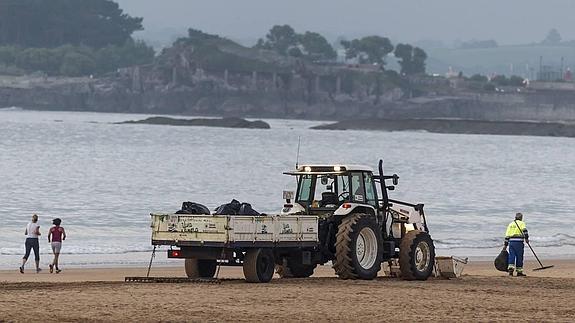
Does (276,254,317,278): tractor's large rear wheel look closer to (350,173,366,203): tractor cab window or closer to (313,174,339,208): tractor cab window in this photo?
(313,174,339,208): tractor cab window

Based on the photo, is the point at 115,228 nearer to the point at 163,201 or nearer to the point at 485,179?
the point at 163,201

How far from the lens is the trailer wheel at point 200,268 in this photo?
77.3ft

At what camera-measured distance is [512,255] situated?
2769cm

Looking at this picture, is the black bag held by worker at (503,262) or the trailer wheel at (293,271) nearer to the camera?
the trailer wheel at (293,271)

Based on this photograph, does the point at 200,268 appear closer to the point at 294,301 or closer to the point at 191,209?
the point at 191,209

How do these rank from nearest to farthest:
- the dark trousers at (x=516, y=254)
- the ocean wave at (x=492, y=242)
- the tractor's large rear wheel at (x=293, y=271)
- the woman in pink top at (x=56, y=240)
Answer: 1. the tractor's large rear wheel at (x=293, y=271)
2. the dark trousers at (x=516, y=254)
3. the woman in pink top at (x=56, y=240)
4. the ocean wave at (x=492, y=242)

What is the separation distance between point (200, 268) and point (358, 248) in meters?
2.62

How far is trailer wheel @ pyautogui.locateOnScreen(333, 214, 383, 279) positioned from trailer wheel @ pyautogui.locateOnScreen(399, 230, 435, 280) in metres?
0.63

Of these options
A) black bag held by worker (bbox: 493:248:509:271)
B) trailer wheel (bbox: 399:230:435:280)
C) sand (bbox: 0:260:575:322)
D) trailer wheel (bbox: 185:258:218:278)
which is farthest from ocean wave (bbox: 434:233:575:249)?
trailer wheel (bbox: 185:258:218:278)

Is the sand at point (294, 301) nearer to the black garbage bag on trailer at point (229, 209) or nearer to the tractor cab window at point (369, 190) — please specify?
the black garbage bag on trailer at point (229, 209)

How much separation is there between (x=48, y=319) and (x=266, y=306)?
3.32 meters

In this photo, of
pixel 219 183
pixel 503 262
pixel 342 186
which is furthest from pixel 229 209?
pixel 219 183

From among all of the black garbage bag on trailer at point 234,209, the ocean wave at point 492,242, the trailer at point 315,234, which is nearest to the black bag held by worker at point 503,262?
the trailer at point 315,234

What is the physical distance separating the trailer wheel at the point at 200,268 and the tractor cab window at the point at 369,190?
2.72 meters
